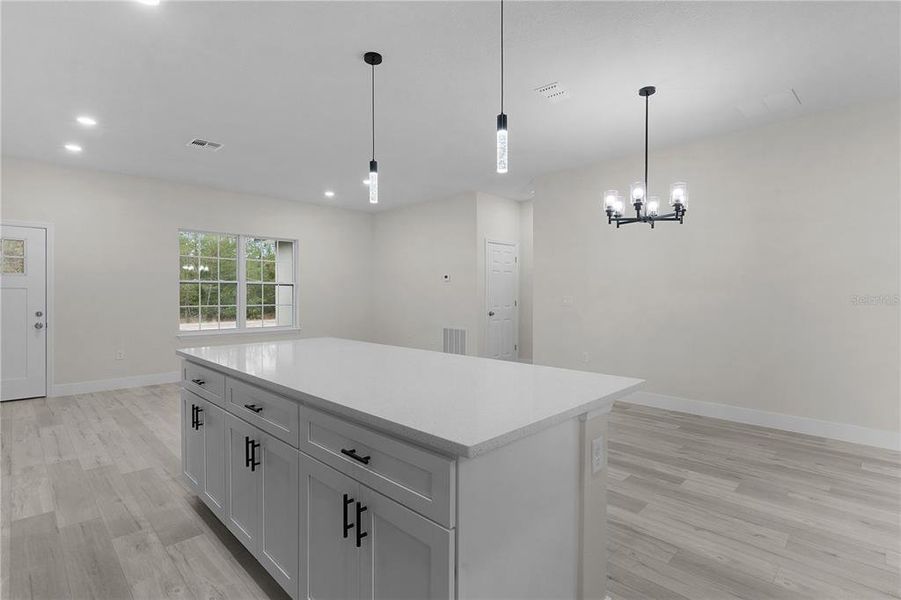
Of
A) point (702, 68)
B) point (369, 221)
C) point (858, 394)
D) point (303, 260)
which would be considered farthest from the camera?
point (369, 221)

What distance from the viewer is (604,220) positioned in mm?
4957

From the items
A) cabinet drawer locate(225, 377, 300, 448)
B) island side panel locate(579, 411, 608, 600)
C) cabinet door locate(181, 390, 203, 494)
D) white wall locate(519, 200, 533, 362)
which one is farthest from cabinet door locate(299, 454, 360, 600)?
white wall locate(519, 200, 533, 362)

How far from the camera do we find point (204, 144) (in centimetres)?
448

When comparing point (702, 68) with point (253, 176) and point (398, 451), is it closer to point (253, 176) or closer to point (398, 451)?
point (398, 451)

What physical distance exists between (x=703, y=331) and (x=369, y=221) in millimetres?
5925

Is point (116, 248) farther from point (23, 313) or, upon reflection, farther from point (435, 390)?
point (435, 390)

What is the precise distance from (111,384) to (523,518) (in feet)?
20.3

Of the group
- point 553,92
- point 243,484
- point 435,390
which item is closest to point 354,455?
point 435,390

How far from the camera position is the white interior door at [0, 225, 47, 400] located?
484 centimetres

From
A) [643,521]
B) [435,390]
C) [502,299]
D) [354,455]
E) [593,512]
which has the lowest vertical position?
[643,521]

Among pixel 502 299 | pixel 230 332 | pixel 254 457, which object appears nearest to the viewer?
pixel 254 457

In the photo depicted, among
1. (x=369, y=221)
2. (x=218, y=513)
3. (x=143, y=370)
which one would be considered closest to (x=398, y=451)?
(x=218, y=513)

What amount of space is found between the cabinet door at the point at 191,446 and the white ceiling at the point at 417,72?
217 cm

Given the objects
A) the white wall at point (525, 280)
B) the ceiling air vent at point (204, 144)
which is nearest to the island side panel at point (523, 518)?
the ceiling air vent at point (204, 144)
